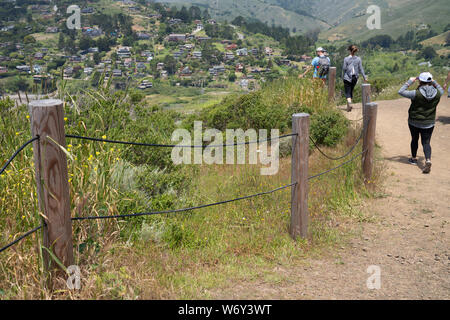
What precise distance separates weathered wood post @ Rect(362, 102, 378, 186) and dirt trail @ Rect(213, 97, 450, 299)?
0.43 metres

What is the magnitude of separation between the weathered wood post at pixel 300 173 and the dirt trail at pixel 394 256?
0.44 meters

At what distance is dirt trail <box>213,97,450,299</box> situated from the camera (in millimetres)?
3797

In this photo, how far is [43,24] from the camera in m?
82.1

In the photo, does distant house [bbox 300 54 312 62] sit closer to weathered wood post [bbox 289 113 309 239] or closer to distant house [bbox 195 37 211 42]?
distant house [bbox 195 37 211 42]

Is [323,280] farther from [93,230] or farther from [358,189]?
[358,189]

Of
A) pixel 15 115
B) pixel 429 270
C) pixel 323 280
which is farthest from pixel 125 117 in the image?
pixel 429 270

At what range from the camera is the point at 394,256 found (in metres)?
4.59

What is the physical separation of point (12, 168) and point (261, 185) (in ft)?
11.2

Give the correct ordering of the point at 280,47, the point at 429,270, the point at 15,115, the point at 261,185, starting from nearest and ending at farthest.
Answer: the point at 429,270 → the point at 15,115 → the point at 261,185 → the point at 280,47

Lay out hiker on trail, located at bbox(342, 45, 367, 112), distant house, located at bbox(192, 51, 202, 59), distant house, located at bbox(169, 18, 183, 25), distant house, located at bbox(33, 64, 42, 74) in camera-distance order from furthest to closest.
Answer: distant house, located at bbox(169, 18, 183, 25)
distant house, located at bbox(192, 51, 202, 59)
hiker on trail, located at bbox(342, 45, 367, 112)
distant house, located at bbox(33, 64, 42, 74)

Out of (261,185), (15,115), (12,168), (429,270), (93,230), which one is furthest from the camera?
(261,185)

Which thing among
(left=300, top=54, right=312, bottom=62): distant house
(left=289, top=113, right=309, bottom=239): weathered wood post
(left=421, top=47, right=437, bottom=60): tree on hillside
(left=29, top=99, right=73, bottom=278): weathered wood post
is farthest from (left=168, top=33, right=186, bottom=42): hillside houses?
(left=29, top=99, right=73, bottom=278): weathered wood post

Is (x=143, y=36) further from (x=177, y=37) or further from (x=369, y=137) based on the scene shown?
(x=369, y=137)

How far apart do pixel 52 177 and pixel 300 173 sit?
2.61m
